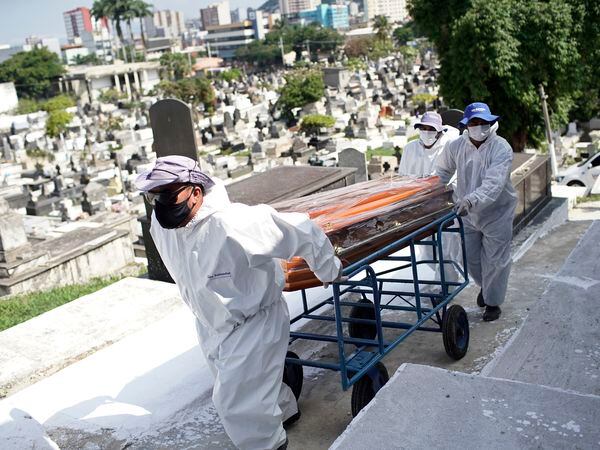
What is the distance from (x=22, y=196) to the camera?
723 inches

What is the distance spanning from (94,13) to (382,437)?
79950 mm

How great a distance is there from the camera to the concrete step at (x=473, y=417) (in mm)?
1986

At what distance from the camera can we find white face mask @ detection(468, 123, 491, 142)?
459 cm

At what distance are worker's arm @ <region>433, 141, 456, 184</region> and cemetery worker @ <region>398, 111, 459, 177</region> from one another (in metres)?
0.54

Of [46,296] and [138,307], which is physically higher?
[138,307]

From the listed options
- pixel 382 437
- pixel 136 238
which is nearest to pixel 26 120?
pixel 136 238

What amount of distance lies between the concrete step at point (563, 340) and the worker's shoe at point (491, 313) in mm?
1710

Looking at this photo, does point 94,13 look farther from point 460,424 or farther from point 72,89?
point 460,424

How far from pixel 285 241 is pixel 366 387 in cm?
99

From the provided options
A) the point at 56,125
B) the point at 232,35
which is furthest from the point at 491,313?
the point at 232,35

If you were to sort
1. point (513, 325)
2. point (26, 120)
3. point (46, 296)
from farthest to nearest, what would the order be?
point (26, 120), point (46, 296), point (513, 325)

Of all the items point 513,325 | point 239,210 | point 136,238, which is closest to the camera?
point 239,210

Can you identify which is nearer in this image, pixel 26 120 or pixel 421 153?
pixel 421 153

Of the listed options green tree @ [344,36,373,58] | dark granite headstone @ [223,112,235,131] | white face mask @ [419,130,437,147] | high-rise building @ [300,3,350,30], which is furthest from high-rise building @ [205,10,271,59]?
white face mask @ [419,130,437,147]
